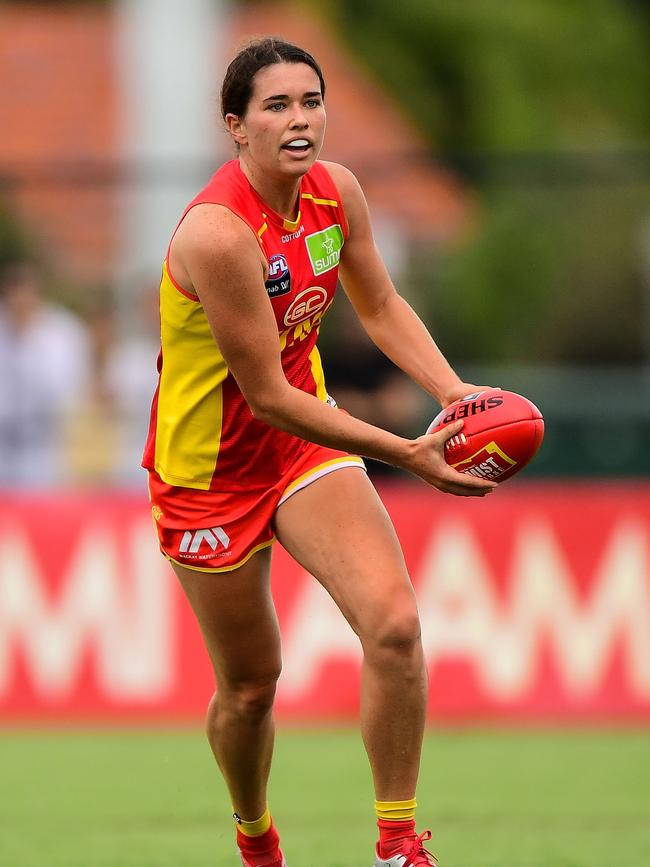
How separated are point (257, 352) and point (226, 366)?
0.31 meters

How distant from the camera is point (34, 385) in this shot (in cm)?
1199

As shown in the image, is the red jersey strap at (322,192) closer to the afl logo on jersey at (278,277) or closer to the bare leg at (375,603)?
the afl logo on jersey at (278,277)

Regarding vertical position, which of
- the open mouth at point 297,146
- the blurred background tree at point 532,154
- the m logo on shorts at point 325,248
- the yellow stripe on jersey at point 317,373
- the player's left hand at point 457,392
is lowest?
the player's left hand at point 457,392

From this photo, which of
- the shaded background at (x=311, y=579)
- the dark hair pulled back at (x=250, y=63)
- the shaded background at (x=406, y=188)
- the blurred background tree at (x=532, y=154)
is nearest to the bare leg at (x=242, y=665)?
the shaded background at (x=311, y=579)

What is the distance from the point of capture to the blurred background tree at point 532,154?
55.8ft

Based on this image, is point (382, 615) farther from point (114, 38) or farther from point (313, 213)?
point (114, 38)

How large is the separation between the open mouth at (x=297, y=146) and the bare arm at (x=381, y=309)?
433 mm

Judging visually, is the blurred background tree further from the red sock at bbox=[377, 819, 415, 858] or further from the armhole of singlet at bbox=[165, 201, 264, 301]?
the red sock at bbox=[377, 819, 415, 858]

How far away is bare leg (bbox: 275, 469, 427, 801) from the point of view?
5.22 meters

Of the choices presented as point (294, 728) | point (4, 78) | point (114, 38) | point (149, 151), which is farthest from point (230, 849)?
point (114, 38)

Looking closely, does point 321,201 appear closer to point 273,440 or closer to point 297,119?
point 297,119

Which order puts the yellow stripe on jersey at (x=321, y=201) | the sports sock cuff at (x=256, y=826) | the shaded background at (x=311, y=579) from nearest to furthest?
the yellow stripe on jersey at (x=321, y=201) → the sports sock cuff at (x=256, y=826) → the shaded background at (x=311, y=579)

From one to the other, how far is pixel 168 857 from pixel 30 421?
241 inches

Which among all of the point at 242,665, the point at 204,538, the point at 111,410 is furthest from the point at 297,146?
the point at 111,410
